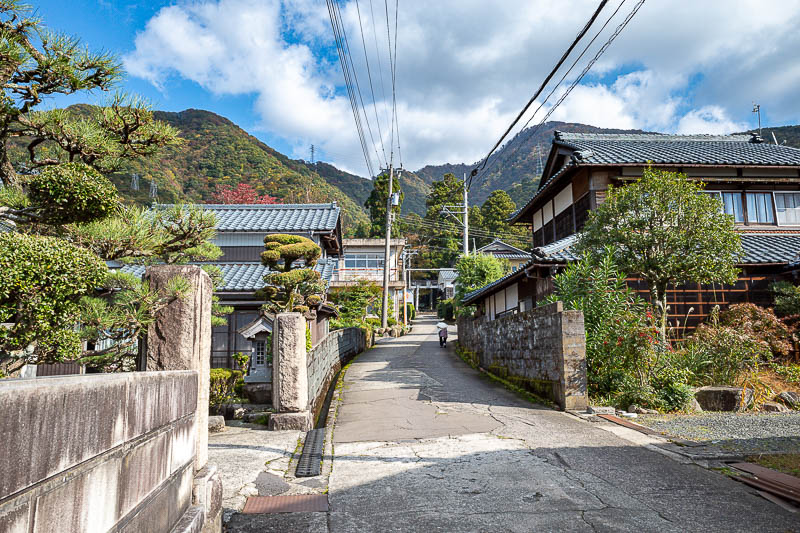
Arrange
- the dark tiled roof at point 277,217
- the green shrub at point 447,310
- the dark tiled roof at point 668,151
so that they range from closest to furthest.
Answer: the dark tiled roof at point 668,151 < the dark tiled roof at point 277,217 < the green shrub at point 447,310

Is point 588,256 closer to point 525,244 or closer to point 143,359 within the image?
point 143,359

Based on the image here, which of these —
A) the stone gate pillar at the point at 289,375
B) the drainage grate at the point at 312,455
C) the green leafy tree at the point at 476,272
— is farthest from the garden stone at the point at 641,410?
the green leafy tree at the point at 476,272

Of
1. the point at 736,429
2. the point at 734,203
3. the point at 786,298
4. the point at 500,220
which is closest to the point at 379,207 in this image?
the point at 500,220

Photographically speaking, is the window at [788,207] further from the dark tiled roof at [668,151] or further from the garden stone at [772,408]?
the garden stone at [772,408]

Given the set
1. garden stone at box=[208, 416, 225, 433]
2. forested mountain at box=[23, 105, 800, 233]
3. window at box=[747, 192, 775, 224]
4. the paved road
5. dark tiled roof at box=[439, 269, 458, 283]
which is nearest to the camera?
the paved road

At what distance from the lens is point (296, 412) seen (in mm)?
8047

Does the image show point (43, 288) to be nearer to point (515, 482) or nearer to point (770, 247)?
point (515, 482)

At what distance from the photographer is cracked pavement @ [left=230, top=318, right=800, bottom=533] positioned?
4008mm

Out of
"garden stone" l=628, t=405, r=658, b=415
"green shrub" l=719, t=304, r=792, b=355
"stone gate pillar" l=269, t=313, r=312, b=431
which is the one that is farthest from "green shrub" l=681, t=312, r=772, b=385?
"stone gate pillar" l=269, t=313, r=312, b=431

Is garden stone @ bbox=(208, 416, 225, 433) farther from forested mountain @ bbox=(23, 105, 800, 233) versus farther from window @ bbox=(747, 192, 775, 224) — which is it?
forested mountain @ bbox=(23, 105, 800, 233)

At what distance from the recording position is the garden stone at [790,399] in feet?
32.1

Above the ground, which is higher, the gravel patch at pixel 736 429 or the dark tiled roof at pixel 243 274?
the dark tiled roof at pixel 243 274

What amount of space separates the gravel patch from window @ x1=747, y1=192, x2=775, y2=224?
9733 mm

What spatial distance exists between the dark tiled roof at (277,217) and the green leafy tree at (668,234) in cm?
1216
